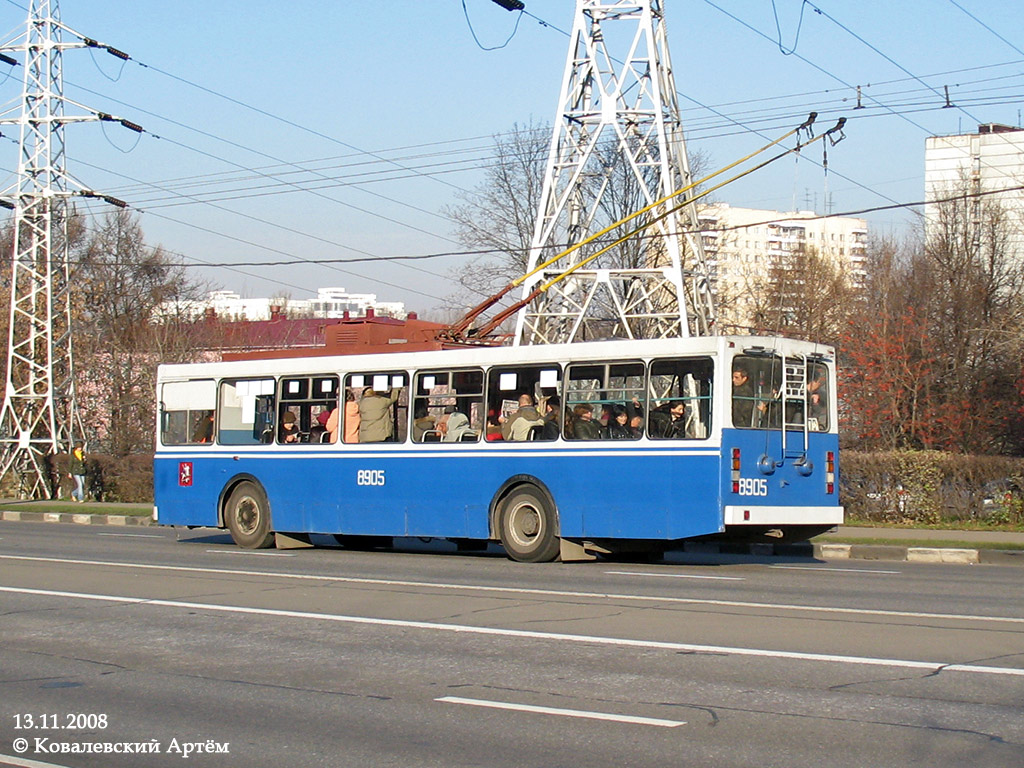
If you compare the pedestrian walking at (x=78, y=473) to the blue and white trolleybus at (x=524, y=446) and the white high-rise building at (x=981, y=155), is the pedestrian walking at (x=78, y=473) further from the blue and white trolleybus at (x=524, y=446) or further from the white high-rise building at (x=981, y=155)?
the white high-rise building at (x=981, y=155)

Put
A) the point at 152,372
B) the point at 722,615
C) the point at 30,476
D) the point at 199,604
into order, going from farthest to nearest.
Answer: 1. the point at 152,372
2. the point at 30,476
3. the point at 199,604
4. the point at 722,615

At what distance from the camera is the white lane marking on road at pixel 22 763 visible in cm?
633

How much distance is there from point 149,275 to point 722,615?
196 ft

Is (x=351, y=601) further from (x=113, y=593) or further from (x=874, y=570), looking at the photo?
(x=874, y=570)

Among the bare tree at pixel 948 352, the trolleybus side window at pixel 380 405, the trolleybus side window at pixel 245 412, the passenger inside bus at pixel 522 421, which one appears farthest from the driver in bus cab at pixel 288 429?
the bare tree at pixel 948 352

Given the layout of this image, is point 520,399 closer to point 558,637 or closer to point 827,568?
point 827,568

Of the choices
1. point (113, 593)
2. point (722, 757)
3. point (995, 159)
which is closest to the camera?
point (722, 757)

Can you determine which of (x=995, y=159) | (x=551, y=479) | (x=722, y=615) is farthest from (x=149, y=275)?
(x=722, y=615)

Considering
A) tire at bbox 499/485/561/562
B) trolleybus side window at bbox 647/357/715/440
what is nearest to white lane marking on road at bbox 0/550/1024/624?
tire at bbox 499/485/561/562

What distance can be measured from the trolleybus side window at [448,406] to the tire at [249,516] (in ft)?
10.4

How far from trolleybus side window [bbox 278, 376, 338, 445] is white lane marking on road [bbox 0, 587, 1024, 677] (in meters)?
6.31

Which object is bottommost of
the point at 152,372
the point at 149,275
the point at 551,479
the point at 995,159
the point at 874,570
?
the point at 874,570

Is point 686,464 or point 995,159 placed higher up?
point 995,159

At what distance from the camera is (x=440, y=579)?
1462 cm
